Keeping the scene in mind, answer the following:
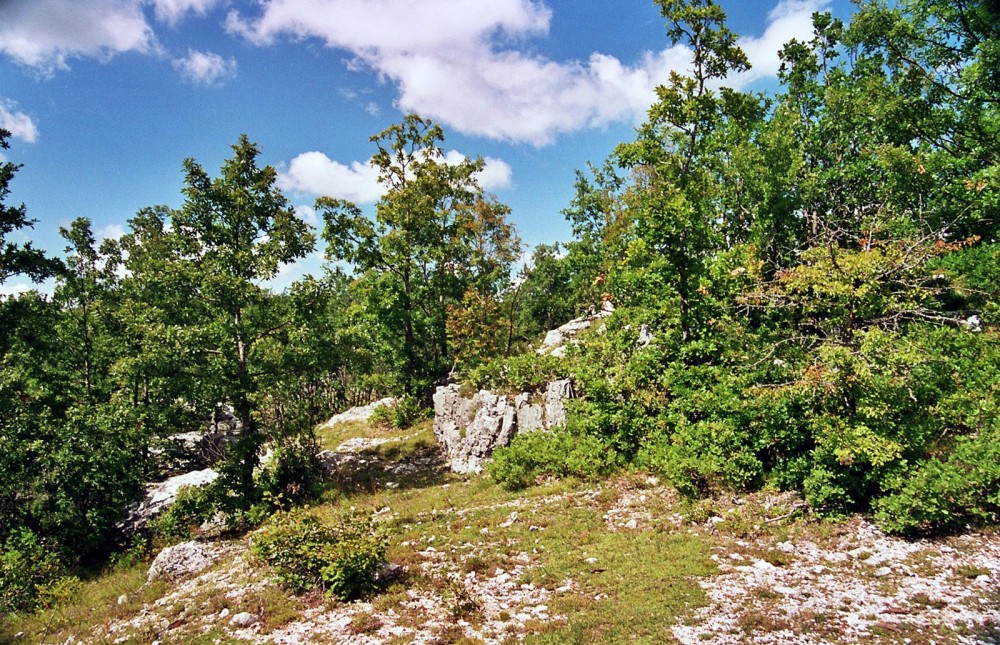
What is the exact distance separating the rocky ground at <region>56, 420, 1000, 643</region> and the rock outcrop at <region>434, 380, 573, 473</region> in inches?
227

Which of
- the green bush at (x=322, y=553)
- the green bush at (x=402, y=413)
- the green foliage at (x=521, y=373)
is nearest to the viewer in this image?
the green bush at (x=322, y=553)

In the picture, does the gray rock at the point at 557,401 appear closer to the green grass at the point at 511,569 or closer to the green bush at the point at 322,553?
the green grass at the point at 511,569

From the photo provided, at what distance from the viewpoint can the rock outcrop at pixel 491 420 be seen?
63.5 feet

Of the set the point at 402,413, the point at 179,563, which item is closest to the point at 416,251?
the point at 402,413

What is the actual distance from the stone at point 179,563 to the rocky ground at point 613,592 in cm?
8

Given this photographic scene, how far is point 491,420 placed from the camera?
68.3 feet

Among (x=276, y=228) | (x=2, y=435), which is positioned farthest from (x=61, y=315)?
(x=276, y=228)

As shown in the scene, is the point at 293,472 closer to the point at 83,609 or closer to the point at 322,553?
the point at 83,609

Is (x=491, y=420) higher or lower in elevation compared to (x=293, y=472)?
higher

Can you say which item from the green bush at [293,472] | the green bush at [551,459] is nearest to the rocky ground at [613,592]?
the green bush at [551,459]

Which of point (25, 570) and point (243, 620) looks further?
point (25, 570)

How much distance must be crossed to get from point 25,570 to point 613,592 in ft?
56.6

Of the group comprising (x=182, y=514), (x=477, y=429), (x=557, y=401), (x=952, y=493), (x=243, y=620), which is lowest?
(x=243, y=620)

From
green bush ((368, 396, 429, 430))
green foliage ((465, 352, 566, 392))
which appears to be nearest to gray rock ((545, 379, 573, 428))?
green foliage ((465, 352, 566, 392))
